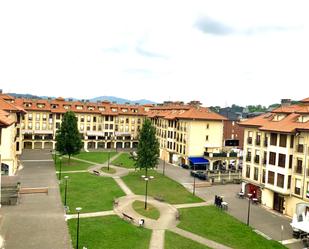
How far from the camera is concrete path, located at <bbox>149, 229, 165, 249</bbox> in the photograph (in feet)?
87.2

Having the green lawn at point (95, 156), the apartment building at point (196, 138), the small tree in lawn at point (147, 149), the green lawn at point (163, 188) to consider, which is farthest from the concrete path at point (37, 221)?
the apartment building at point (196, 138)

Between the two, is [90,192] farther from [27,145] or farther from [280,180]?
[27,145]

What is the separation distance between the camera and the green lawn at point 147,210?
34456 millimetres

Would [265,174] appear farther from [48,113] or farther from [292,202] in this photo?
[48,113]

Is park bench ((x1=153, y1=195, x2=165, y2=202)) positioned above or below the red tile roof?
below

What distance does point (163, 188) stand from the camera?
156 feet

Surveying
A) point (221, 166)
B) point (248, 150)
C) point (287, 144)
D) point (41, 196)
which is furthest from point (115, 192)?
point (221, 166)

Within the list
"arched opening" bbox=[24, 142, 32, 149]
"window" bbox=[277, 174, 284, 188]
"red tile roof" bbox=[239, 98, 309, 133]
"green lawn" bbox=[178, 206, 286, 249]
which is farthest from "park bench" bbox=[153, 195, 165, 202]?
"arched opening" bbox=[24, 142, 32, 149]

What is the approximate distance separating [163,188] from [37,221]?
21400 millimetres

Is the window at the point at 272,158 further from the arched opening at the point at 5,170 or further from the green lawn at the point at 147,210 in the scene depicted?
the arched opening at the point at 5,170

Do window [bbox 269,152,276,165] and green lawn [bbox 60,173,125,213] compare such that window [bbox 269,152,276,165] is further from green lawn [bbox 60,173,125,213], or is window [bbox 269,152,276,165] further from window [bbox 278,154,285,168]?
green lawn [bbox 60,173,125,213]

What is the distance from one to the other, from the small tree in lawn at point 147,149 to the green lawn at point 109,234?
2015 centimetres

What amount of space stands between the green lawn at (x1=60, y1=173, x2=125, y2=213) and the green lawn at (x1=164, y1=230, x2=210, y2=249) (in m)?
10.4

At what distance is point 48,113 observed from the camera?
279ft
